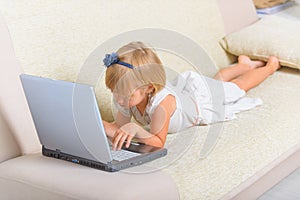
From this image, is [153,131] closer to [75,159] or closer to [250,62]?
[75,159]

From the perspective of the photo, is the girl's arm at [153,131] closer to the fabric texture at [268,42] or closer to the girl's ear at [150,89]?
the girl's ear at [150,89]

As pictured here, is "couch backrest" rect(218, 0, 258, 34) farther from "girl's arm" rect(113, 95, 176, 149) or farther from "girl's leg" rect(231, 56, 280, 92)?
"girl's arm" rect(113, 95, 176, 149)

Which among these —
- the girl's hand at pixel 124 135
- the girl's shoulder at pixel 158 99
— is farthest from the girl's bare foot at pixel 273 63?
the girl's hand at pixel 124 135

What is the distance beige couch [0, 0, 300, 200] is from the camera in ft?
6.08

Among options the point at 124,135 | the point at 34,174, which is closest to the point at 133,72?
the point at 124,135

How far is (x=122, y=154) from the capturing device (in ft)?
6.47

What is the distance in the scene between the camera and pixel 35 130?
210cm

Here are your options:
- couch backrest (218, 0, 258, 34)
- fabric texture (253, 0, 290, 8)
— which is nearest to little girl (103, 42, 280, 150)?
couch backrest (218, 0, 258, 34)

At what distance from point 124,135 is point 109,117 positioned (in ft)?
1.06

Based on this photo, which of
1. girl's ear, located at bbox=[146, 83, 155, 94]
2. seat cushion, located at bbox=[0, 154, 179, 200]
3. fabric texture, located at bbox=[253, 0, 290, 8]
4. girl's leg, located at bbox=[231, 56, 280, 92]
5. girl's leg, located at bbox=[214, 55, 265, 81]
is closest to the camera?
seat cushion, located at bbox=[0, 154, 179, 200]

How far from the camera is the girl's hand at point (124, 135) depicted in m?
2.01

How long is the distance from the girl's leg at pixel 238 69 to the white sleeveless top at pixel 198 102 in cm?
16

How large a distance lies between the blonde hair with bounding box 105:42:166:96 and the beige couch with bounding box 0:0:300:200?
220 millimetres

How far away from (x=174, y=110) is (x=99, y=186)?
0.49m
